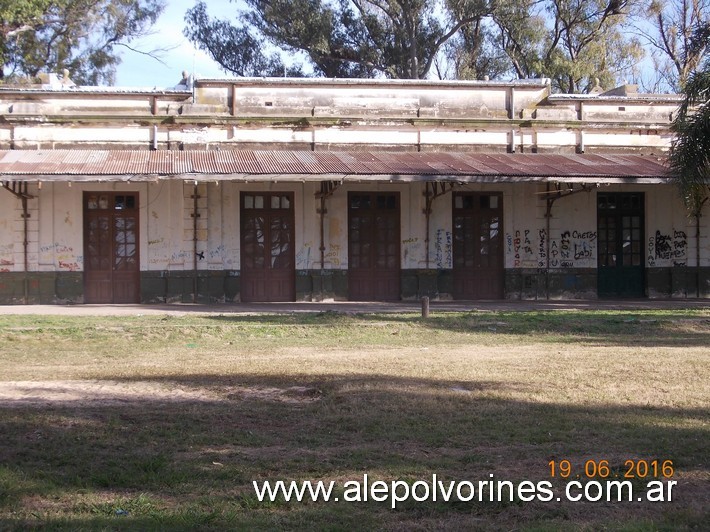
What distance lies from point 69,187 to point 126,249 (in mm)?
1958

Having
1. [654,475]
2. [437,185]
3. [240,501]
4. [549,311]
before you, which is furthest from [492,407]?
[437,185]

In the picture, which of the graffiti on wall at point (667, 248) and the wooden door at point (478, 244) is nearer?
the wooden door at point (478, 244)

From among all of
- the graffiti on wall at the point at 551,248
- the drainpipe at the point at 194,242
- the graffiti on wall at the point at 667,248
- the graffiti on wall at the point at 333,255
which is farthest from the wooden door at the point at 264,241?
the graffiti on wall at the point at 667,248

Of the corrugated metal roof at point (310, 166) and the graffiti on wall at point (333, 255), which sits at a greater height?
the corrugated metal roof at point (310, 166)

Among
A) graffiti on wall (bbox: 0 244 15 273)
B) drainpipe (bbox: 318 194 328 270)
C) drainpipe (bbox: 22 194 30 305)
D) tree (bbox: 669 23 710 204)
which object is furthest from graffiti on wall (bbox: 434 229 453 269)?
graffiti on wall (bbox: 0 244 15 273)

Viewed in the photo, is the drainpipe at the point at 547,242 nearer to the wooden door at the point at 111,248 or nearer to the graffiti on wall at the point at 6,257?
the wooden door at the point at 111,248

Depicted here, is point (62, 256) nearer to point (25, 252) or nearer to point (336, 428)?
point (25, 252)

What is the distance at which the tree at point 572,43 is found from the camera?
110ft

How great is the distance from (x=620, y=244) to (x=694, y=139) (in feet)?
21.3

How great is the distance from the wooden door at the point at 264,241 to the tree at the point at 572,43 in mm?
17694

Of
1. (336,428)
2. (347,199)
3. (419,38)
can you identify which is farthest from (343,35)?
(336,428)

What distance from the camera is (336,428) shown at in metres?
6.55

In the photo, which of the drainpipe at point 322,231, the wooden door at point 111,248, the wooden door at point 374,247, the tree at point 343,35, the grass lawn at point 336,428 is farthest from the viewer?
the tree at point 343,35

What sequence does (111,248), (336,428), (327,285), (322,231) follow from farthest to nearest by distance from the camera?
(327,285) → (322,231) → (111,248) → (336,428)
